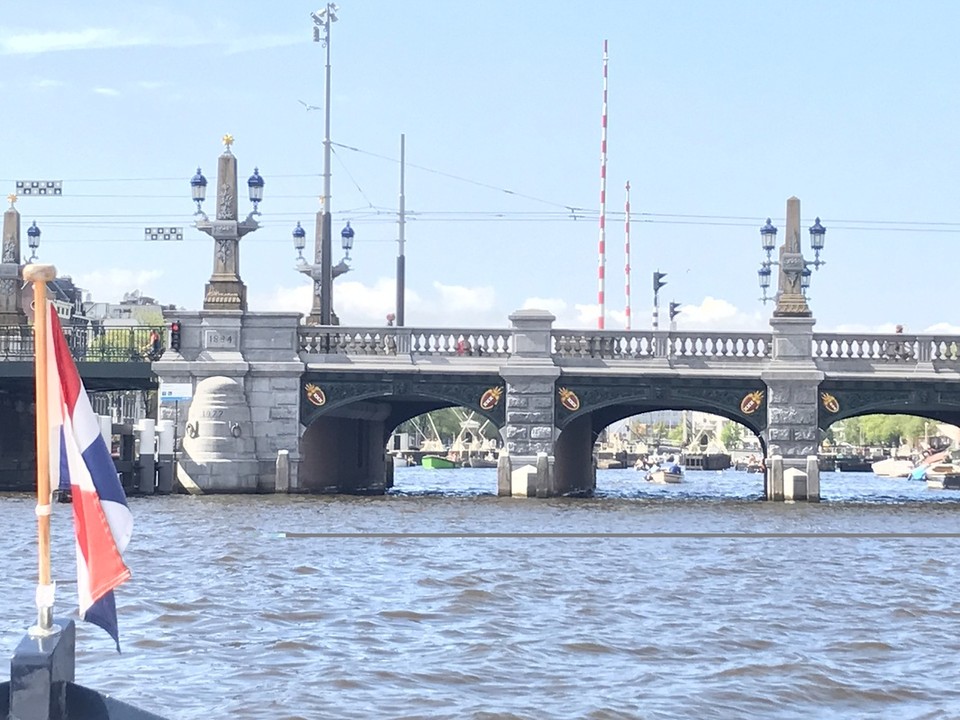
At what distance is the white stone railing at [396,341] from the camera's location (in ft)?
179

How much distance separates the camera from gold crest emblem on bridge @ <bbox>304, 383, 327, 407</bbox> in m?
54.8

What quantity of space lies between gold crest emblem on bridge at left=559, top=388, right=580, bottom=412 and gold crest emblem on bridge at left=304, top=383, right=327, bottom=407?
7656mm

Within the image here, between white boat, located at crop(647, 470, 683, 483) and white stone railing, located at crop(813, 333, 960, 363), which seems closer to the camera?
white stone railing, located at crop(813, 333, 960, 363)

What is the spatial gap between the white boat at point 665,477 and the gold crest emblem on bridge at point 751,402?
5058 centimetres

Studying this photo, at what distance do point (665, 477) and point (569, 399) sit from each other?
170ft

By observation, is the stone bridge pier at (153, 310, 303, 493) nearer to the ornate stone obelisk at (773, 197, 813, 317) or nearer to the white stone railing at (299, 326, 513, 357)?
the white stone railing at (299, 326, 513, 357)

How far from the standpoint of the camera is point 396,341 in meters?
54.6

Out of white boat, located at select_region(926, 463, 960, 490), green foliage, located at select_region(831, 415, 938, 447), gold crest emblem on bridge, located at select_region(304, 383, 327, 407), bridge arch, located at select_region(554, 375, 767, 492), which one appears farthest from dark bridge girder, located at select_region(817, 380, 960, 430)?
green foliage, located at select_region(831, 415, 938, 447)

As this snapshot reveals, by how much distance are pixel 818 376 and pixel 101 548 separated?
43462mm

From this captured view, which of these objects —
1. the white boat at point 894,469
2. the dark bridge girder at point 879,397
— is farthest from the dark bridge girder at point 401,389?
the white boat at point 894,469

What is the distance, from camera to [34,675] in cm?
1106

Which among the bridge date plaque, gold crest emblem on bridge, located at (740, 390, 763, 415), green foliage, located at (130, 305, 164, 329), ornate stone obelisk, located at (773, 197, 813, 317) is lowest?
gold crest emblem on bridge, located at (740, 390, 763, 415)

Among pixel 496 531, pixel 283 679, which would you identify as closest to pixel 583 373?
pixel 496 531

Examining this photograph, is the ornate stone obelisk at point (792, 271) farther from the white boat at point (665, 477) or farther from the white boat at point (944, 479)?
the white boat at point (665, 477)
